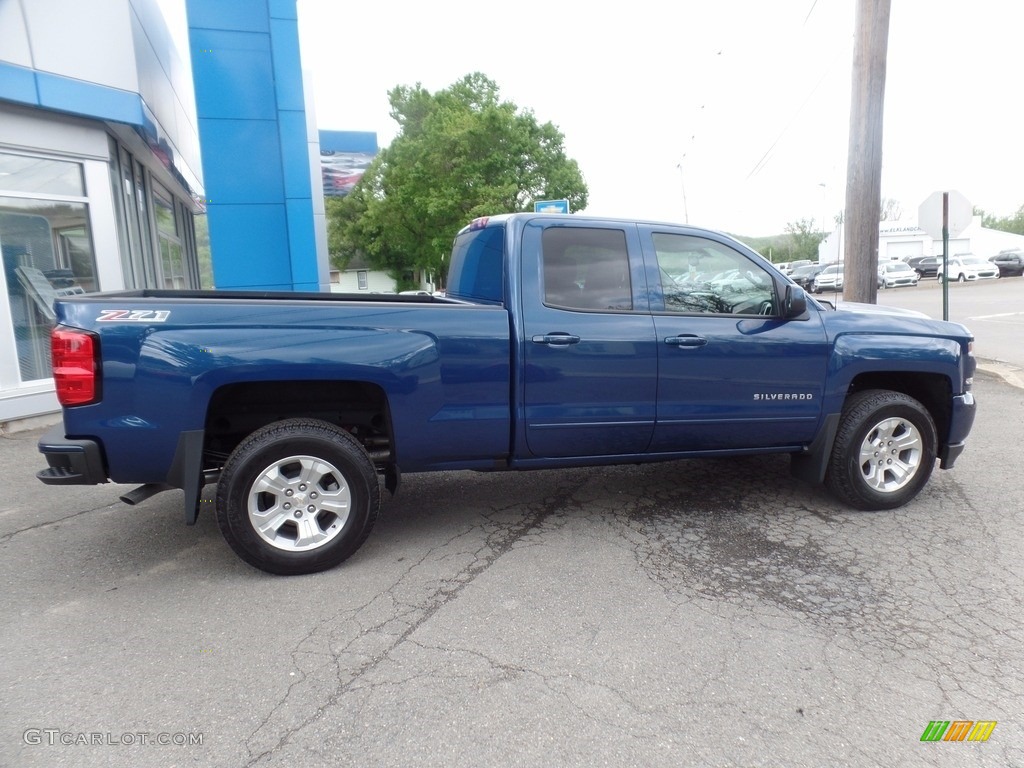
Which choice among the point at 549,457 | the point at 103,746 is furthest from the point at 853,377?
the point at 103,746

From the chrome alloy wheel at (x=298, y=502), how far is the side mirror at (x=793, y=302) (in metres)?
2.91

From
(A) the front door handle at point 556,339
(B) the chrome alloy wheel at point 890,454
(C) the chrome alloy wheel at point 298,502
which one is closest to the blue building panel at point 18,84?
(C) the chrome alloy wheel at point 298,502

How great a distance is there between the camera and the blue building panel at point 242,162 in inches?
428

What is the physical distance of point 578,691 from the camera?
274 centimetres

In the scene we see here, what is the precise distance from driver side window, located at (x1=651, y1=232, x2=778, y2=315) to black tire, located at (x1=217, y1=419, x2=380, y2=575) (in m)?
2.17

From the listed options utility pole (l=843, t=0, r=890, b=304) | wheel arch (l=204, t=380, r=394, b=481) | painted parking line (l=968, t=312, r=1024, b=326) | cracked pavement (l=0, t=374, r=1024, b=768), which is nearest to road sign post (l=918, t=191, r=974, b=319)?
utility pole (l=843, t=0, r=890, b=304)

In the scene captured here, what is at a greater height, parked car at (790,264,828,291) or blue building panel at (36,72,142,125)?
blue building panel at (36,72,142,125)

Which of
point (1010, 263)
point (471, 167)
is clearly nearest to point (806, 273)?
point (1010, 263)

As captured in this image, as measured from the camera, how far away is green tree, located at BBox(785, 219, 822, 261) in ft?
236

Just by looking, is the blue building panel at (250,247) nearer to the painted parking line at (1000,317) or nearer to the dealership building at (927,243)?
the painted parking line at (1000,317)

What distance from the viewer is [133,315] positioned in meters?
3.35

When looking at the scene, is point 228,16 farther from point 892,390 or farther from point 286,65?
point 892,390

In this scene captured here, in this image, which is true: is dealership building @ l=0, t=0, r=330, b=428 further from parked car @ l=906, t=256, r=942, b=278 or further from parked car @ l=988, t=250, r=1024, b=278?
parked car @ l=988, t=250, r=1024, b=278

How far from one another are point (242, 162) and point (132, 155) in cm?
219
